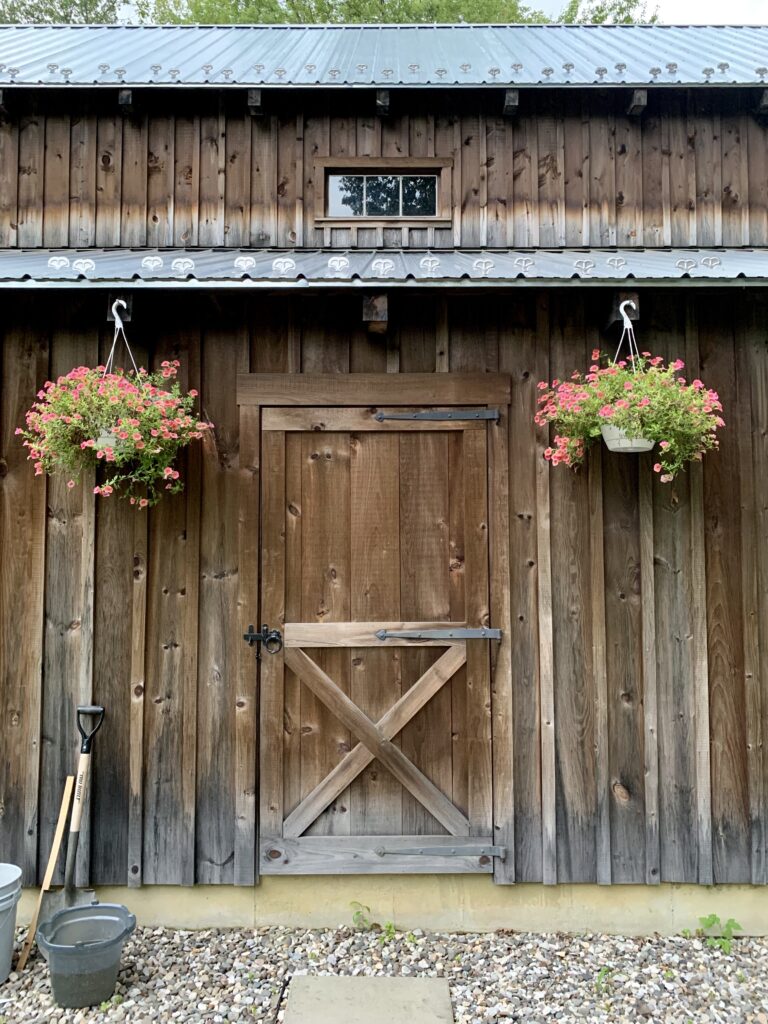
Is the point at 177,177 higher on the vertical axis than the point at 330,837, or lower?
higher

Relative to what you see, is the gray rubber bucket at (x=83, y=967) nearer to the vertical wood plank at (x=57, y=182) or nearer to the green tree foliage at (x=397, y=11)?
the vertical wood plank at (x=57, y=182)

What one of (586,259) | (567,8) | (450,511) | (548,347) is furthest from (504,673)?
(567,8)

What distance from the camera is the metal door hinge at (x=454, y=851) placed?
10.3 ft

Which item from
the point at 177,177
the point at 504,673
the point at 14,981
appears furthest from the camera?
the point at 177,177

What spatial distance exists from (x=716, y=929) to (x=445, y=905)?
125 centimetres

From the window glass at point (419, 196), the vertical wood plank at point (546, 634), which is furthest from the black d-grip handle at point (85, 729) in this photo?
the window glass at point (419, 196)

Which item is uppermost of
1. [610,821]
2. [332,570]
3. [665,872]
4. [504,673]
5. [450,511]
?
[450,511]

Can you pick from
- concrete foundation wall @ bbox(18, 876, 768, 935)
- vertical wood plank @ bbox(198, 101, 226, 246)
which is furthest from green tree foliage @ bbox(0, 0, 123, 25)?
concrete foundation wall @ bbox(18, 876, 768, 935)

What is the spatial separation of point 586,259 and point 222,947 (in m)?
3.58

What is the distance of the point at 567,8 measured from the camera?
38.1ft

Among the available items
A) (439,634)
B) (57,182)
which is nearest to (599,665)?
(439,634)

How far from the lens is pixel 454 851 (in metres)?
3.13

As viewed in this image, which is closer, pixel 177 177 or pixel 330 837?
pixel 330 837

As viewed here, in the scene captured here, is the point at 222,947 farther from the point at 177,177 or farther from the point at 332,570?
the point at 177,177
